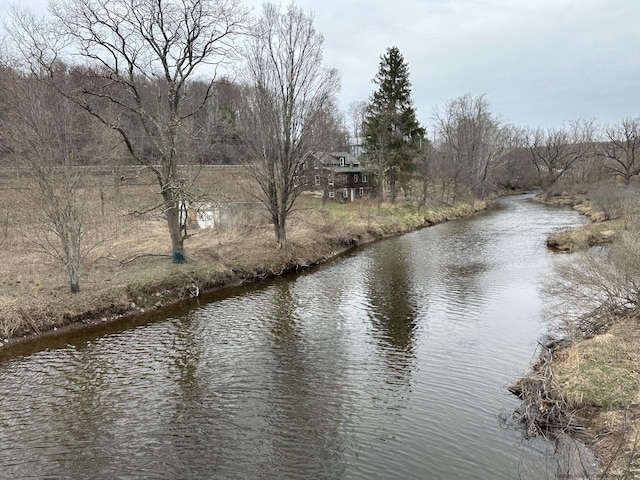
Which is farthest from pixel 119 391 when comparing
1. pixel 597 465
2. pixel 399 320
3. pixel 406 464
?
pixel 597 465

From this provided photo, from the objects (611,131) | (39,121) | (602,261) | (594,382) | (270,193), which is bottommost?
(594,382)

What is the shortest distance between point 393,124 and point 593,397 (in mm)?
37591

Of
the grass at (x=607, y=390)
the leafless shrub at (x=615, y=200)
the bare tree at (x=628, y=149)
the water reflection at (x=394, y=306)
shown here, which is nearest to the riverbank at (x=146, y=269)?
the water reflection at (x=394, y=306)

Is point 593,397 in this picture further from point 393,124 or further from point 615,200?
point 393,124

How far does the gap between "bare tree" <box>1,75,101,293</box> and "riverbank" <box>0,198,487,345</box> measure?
121 cm

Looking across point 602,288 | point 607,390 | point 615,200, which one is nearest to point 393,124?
point 615,200

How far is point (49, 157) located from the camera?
1328 centimetres

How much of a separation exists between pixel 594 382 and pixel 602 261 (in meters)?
5.09

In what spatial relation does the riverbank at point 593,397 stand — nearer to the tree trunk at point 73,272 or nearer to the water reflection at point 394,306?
the water reflection at point 394,306

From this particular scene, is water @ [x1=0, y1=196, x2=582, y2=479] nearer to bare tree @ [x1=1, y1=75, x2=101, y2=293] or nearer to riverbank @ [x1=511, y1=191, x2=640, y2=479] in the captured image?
riverbank @ [x1=511, y1=191, x2=640, y2=479]

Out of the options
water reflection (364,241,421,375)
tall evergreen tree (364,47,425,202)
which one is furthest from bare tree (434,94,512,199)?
water reflection (364,241,421,375)

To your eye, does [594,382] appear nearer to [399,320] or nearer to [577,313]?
[577,313]

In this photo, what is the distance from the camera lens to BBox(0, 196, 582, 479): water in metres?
7.13

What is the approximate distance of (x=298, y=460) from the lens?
716 cm
